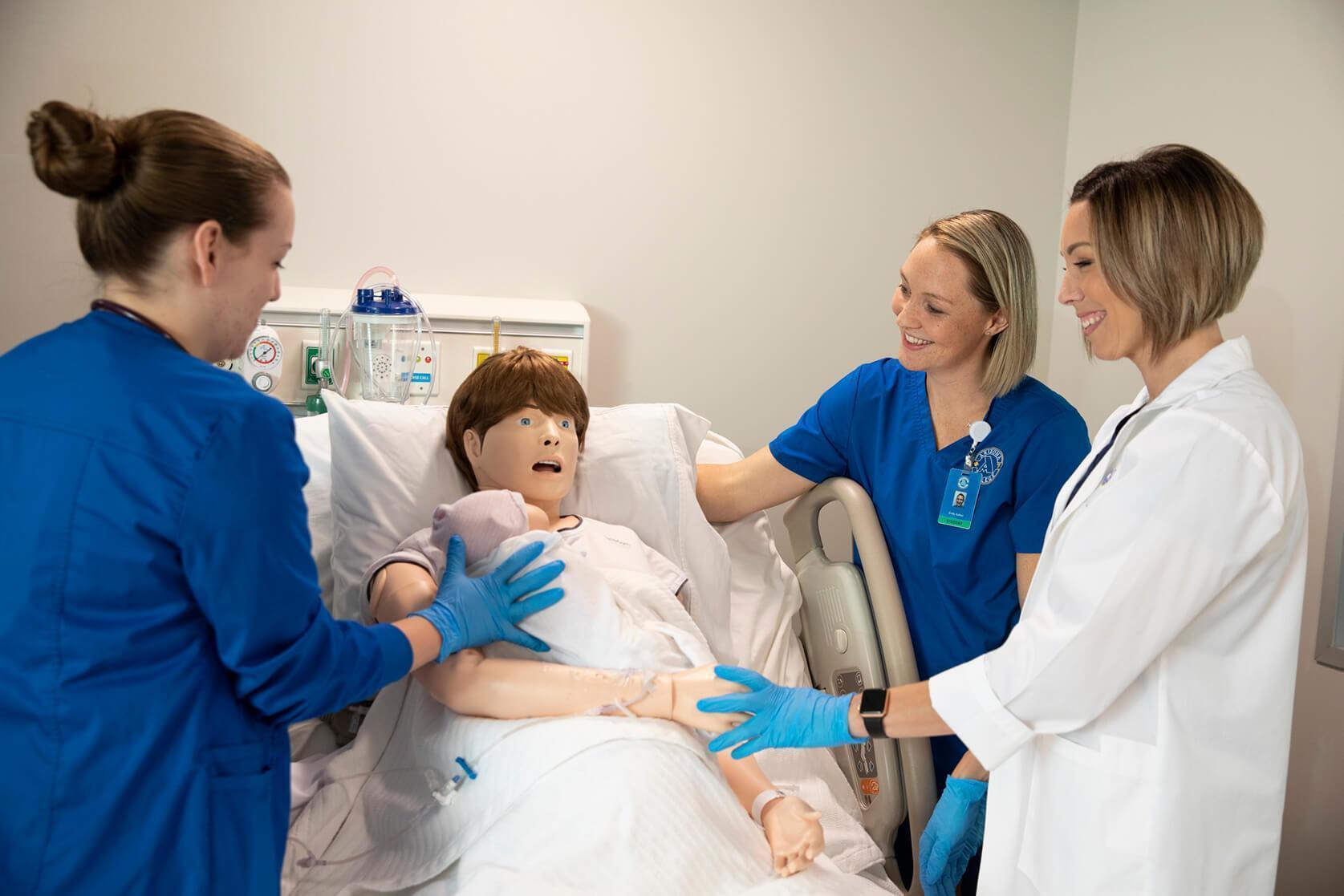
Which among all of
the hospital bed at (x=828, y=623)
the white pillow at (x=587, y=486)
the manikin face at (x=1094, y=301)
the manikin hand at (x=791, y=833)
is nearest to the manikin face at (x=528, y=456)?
the white pillow at (x=587, y=486)

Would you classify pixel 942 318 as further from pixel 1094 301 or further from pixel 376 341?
pixel 376 341

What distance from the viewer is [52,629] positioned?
43.4 inches

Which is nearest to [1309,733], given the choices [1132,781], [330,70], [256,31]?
[1132,781]

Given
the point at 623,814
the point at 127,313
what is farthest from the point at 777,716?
the point at 127,313

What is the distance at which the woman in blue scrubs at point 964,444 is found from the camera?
2.03 m

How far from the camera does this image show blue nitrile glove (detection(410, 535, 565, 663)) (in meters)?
1.66

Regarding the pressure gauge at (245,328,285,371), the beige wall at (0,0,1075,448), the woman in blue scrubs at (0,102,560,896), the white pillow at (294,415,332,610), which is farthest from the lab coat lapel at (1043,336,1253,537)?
the pressure gauge at (245,328,285,371)

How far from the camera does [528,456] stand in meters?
2.00

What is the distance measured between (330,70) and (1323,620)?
8.72ft

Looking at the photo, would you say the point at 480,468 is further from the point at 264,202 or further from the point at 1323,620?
the point at 1323,620

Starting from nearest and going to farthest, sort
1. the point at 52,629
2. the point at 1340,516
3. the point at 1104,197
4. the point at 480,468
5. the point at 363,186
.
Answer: the point at 52,629 < the point at 1104,197 < the point at 480,468 < the point at 1340,516 < the point at 363,186

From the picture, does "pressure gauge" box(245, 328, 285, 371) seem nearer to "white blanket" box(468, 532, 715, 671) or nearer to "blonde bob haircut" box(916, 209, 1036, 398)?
"white blanket" box(468, 532, 715, 671)

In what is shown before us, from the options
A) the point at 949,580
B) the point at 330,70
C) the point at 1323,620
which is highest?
the point at 330,70

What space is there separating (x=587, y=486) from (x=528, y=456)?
241mm
